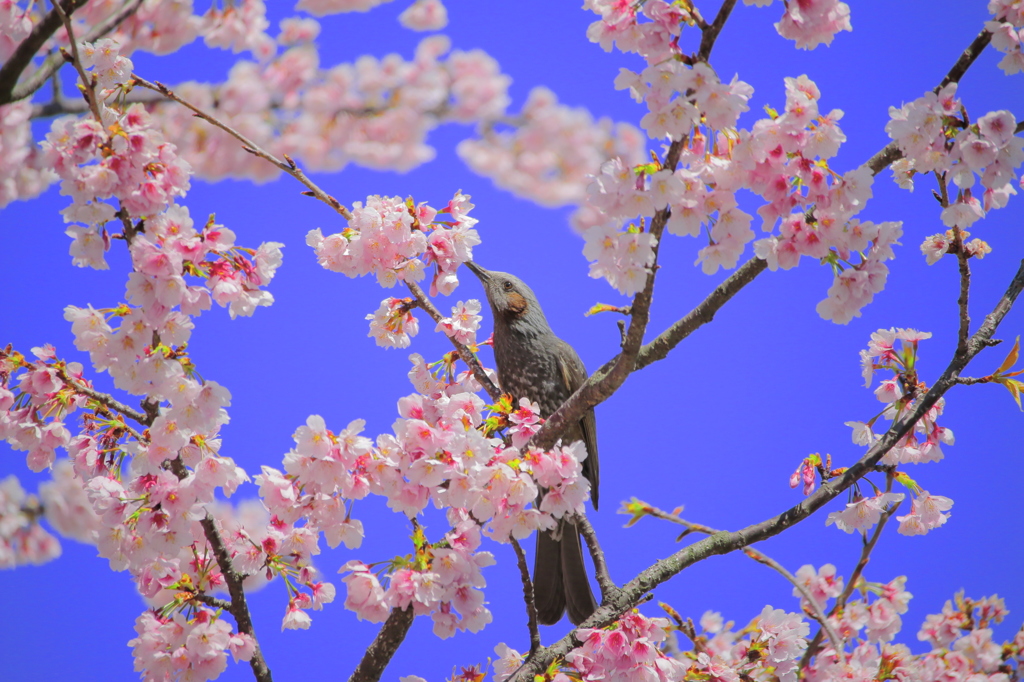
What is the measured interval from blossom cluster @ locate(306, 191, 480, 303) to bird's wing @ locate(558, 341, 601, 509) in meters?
1.21

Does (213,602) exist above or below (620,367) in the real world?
below

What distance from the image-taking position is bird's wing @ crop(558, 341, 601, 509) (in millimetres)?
3064

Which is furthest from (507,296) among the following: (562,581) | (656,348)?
(656,348)

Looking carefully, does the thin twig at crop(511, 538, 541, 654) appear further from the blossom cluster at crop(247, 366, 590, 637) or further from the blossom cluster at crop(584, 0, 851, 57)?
the blossom cluster at crop(584, 0, 851, 57)

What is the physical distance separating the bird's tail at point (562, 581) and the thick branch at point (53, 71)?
8.50 ft

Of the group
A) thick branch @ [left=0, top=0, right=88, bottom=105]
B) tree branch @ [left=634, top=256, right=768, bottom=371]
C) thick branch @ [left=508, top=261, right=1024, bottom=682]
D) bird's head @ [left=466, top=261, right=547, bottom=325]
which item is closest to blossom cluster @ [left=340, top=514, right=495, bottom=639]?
thick branch @ [left=508, top=261, right=1024, bottom=682]

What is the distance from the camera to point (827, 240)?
151cm

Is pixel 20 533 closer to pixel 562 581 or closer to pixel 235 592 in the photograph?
pixel 235 592

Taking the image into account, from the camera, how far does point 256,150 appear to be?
1902mm

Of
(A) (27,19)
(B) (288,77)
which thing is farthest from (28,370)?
(B) (288,77)

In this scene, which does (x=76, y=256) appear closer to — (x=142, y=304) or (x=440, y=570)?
(x=142, y=304)

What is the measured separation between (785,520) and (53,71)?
3171 millimetres

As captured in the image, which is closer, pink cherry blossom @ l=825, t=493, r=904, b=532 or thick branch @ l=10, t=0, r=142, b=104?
pink cherry blossom @ l=825, t=493, r=904, b=532

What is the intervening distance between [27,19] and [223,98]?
2.49 metres
